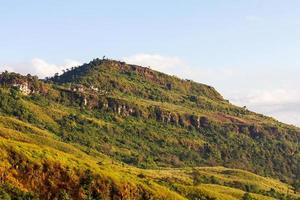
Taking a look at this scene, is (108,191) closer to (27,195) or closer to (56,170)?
(56,170)

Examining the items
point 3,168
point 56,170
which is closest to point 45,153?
point 56,170

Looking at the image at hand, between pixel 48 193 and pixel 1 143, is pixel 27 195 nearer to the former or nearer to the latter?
pixel 48 193

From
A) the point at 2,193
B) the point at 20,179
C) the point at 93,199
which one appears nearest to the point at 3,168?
the point at 20,179

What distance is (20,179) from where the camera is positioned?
7013 inches

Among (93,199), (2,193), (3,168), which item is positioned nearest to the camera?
(2,193)

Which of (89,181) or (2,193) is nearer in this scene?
(2,193)

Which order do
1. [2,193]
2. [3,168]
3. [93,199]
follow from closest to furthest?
[2,193]
[3,168]
[93,199]

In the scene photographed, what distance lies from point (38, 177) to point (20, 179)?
7.06 metres

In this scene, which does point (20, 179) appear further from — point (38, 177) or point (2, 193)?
point (2, 193)

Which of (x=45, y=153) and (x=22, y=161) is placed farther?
(x=45, y=153)

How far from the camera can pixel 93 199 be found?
187 metres

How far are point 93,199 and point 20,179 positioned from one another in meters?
26.1

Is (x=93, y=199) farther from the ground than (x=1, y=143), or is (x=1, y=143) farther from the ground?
(x=1, y=143)

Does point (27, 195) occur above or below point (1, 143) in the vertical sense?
below
